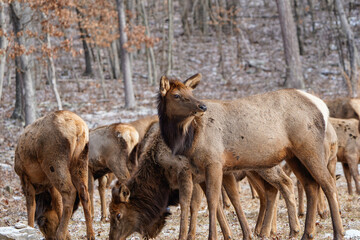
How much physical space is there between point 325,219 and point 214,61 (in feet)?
94.5

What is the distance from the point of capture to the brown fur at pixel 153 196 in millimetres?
7266

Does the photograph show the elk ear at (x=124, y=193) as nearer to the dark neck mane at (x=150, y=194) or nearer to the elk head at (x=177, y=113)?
the dark neck mane at (x=150, y=194)

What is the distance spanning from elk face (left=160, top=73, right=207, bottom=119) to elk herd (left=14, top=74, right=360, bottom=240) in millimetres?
14

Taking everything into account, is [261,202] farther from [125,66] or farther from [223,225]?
[125,66]

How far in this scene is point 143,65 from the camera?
37.4 meters

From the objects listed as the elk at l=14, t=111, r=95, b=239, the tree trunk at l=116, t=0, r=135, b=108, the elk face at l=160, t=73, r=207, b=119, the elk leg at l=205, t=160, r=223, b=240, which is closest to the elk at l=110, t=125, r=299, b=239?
the elk leg at l=205, t=160, r=223, b=240

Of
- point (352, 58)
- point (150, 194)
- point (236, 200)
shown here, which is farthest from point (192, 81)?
point (352, 58)

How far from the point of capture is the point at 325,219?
945cm

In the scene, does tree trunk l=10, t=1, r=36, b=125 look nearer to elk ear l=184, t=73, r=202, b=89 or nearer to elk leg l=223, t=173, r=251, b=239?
elk ear l=184, t=73, r=202, b=89

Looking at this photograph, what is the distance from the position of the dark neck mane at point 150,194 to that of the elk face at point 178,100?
119cm

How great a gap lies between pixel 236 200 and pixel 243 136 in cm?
140

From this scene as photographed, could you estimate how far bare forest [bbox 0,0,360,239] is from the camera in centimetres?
1273

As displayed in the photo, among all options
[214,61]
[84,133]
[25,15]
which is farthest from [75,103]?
[84,133]

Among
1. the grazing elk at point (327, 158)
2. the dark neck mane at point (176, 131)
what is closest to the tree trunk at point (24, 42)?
the grazing elk at point (327, 158)
